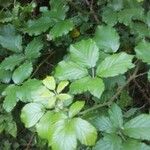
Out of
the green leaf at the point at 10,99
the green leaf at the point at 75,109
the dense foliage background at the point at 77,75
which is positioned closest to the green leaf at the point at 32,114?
the dense foliage background at the point at 77,75

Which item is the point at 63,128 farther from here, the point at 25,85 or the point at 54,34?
the point at 54,34

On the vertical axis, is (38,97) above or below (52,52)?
above

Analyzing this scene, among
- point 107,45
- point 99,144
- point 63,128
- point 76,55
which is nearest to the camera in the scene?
point 63,128

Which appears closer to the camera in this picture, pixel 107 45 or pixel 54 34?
pixel 107 45

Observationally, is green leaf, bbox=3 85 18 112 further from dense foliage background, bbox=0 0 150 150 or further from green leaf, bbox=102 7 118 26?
green leaf, bbox=102 7 118 26

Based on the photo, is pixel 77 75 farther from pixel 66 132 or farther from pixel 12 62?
pixel 12 62

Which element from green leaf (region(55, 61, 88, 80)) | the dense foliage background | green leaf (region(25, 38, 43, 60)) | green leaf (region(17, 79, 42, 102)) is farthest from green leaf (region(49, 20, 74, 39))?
green leaf (region(55, 61, 88, 80))

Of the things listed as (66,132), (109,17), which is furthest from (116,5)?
(66,132)

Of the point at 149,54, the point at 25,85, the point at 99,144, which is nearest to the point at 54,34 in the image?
the point at 25,85
